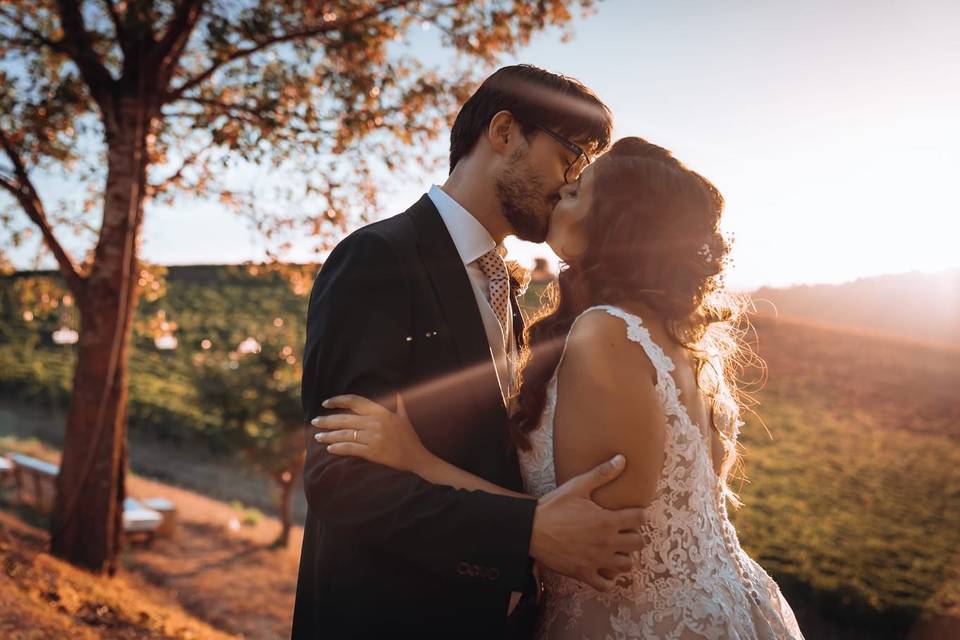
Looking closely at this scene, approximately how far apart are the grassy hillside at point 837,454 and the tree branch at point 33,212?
1961 millimetres

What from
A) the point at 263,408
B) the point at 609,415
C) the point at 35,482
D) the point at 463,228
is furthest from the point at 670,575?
the point at 263,408

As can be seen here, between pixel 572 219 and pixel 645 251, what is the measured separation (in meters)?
0.27

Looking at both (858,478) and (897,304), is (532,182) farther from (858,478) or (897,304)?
(897,304)

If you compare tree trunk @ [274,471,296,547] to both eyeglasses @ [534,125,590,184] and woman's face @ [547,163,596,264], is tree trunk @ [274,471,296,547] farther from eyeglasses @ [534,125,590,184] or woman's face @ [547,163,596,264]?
woman's face @ [547,163,596,264]

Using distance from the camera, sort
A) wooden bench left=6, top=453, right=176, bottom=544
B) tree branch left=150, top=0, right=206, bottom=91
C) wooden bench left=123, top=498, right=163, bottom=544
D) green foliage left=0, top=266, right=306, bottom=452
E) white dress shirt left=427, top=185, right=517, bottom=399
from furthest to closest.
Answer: green foliage left=0, top=266, right=306, bottom=452, wooden bench left=6, top=453, right=176, bottom=544, wooden bench left=123, top=498, right=163, bottom=544, tree branch left=150, top=0, right=206, bottom=91, white dress shirt left=427, top=185, right=517, bottom=399

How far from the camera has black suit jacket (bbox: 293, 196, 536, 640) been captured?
178 centimetres

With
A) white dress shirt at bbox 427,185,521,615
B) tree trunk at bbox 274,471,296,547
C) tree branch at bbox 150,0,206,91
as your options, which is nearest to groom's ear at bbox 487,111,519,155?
white dress shirt at bbox 427,185,521,615

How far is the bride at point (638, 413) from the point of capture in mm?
1856

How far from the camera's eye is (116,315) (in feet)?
26.0

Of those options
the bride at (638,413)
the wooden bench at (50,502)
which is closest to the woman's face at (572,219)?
the bride at (638,413)

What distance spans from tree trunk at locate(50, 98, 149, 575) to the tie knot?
649cm

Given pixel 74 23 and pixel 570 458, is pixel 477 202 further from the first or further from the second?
pixel 74 23

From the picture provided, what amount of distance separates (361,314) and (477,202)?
2.62 feet

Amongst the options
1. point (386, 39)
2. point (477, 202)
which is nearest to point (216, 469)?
point (386, 39)
